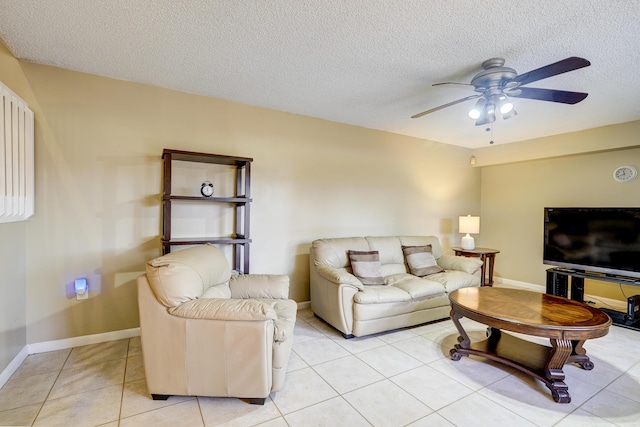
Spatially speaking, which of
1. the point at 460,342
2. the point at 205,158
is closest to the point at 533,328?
the point at 460,342

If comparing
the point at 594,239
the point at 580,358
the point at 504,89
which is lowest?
the point at 580,358

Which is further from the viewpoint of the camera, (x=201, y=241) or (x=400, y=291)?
(x=400, y=291)

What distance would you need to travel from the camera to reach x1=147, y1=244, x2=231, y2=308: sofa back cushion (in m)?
1.84

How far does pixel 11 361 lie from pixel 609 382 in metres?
4.53

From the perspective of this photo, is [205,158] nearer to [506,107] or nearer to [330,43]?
[330,43]

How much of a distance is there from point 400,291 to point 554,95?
2.11 meters

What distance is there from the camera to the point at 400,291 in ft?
10.0

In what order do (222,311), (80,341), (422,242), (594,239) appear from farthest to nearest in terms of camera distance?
(422,242) → (594,239) → (80,341) → (222,311)

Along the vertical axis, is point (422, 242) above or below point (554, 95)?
below

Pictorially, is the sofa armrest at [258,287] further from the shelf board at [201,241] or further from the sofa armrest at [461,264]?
the sofa armrest at [461,264]

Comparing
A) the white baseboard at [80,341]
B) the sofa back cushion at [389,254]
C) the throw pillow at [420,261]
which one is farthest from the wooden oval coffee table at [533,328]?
the white baseboard at [80,341]

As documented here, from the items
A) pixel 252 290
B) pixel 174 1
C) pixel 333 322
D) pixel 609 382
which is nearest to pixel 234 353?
pixel 252 290

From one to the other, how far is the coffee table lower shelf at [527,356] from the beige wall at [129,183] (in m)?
2.01

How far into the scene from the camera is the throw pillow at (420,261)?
3.76 meters
